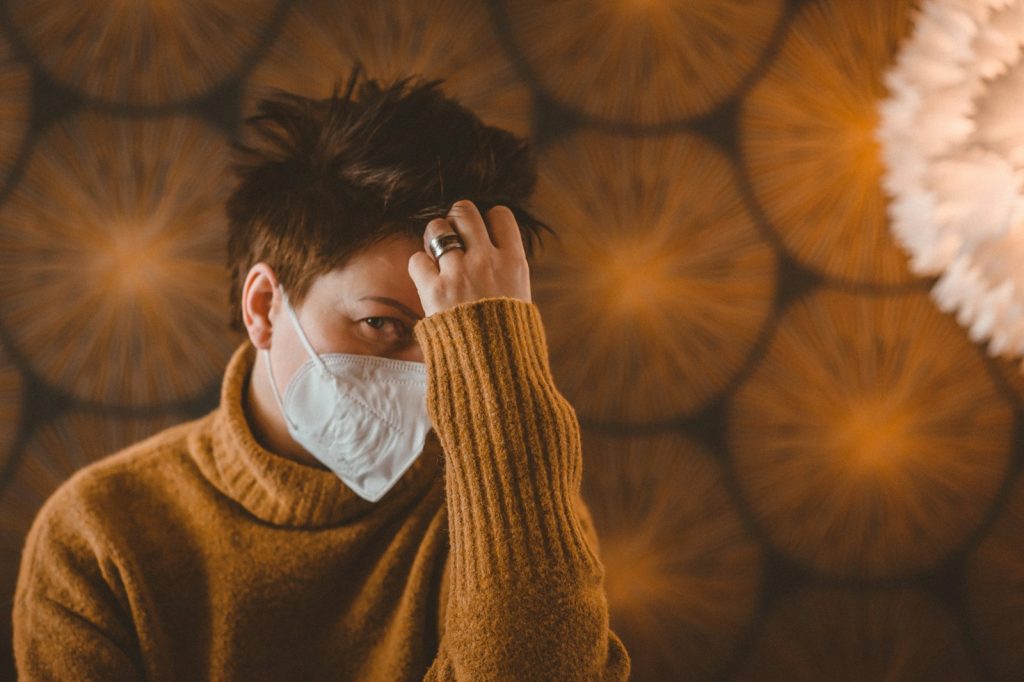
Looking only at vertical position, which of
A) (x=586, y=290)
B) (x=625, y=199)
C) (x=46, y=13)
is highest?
(x=46, y=13)

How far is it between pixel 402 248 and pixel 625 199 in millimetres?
507

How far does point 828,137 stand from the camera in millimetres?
1234

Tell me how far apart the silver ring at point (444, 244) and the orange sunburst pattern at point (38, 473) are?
2.49ft

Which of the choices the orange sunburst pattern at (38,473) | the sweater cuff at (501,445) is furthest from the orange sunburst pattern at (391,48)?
the orange sunburst pattern at (38,473)

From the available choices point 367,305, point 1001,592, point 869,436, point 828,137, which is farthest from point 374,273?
point 1001,592

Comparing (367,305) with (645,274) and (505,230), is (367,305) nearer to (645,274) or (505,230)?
(505,230)

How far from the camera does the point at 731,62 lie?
122 centimetres

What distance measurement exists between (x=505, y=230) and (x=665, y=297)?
455 millimetres

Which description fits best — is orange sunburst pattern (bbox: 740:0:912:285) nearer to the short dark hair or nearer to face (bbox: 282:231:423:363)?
the short dark hair

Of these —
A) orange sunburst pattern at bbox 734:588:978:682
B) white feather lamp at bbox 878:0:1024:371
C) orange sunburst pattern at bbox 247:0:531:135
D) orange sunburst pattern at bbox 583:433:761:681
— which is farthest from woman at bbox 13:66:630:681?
white feather lamp at bbox 878:0:1024:371

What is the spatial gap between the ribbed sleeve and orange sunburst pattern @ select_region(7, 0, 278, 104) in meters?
0.70

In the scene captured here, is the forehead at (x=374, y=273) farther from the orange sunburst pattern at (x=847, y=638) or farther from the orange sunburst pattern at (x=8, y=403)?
the orange sunburst pattern at (x=847, y=638)

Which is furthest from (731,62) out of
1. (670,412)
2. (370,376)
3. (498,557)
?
(498,557)

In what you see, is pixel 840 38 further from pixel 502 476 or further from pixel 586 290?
pixel 502 476
